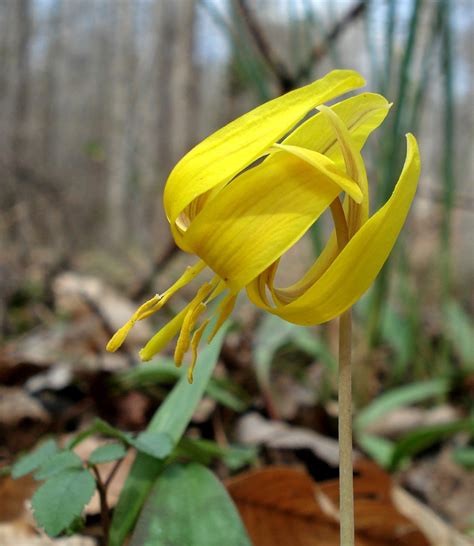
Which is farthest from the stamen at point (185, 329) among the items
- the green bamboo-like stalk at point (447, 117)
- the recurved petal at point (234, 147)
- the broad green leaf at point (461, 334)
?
the broad green leaf at point (461, 334)

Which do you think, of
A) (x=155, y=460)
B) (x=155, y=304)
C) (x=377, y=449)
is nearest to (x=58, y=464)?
(x=155, y=460)

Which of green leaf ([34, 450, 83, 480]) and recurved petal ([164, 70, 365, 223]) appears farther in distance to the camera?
green leaf ([34, 450, 83, 480])

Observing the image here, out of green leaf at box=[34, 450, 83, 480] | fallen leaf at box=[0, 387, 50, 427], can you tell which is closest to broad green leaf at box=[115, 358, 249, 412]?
fallen leaf at box=[0, 387, 50, 427]

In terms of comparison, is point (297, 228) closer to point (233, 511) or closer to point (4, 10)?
point (233, 511)

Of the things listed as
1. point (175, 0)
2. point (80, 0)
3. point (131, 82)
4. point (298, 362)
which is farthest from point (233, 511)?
point (80, 0)

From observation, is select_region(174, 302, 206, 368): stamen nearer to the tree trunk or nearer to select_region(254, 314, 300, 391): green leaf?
select_region(254, 314, 300, 391): green leaf

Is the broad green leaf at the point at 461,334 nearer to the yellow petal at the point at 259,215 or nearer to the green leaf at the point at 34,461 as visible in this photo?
the green leaf at the point at 34,461
